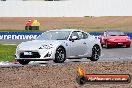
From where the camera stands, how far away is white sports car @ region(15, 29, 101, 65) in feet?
62.4

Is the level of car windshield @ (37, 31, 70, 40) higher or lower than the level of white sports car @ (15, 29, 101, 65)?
higher

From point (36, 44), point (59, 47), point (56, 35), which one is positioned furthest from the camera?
point (56, 35)

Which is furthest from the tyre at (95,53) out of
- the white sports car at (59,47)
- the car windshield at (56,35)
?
the car windshield at (56,35)

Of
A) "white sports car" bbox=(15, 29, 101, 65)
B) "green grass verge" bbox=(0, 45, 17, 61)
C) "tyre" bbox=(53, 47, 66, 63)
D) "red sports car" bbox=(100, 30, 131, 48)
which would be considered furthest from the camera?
"red sports car" bbox=(100, 30, 131, 48)

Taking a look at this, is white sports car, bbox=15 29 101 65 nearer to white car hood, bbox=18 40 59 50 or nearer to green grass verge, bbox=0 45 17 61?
white car hood, bbox=18 40 59 50

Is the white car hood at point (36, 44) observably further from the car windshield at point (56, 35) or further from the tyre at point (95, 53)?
the tyre at point (95, 53)

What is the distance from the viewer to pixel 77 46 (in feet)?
68.0

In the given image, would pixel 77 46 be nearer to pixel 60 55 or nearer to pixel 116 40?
pixel 60 55

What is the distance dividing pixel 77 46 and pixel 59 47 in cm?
139

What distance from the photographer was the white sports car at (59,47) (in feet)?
62.4

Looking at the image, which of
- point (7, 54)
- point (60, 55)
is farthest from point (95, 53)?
point (7, 54)

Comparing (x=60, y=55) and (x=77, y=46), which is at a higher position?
(x=77, y=46)

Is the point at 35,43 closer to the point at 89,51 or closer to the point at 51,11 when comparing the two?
the point at 89,51

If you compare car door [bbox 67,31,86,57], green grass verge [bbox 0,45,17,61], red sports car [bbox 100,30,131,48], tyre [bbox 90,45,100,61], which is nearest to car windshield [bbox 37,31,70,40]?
car door [bbox 67,31,86,57]
